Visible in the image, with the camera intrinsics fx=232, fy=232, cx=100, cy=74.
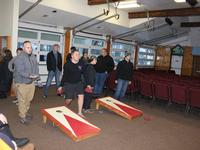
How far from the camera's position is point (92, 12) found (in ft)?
28.3

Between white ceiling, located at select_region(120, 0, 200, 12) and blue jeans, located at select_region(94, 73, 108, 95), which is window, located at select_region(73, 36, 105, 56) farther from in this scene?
blue jeans, located at select_region(94, 73, 108, 95)

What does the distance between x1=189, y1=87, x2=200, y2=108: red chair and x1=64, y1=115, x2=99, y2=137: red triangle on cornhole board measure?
2.92 meters

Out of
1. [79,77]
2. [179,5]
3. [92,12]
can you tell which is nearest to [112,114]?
[79,77]

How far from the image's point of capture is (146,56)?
613 inches

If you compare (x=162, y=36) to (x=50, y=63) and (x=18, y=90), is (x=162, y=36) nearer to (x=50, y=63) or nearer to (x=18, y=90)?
(x=50, y=63)

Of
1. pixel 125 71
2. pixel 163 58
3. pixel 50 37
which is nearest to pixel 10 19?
pixel 50 37

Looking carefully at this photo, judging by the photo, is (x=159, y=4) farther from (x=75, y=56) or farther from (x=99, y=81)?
(x=75, y=56)

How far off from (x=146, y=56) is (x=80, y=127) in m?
12.3

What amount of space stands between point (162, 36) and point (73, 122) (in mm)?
11514

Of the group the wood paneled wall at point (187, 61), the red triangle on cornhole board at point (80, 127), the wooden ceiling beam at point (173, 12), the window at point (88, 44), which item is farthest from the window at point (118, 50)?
the red triangle on cornhole board at point (80, 127)

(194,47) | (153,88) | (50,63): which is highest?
(194,47)

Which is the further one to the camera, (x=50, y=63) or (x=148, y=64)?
(x=148, y=64)

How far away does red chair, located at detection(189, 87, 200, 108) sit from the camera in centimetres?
562

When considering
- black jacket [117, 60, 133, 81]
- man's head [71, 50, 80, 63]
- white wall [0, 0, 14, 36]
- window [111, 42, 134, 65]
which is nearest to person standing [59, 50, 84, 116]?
man's head [71, 50, 80, 63]
